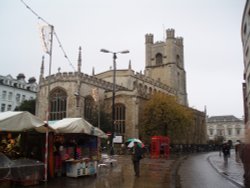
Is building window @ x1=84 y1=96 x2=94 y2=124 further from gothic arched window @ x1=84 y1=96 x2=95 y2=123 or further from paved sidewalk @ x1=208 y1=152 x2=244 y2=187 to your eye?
paved sidewalk @ x1=208 y1=152 x2=244 y2=187

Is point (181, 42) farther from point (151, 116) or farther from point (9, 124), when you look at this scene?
point (9, 124)

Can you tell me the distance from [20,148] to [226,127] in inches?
4029

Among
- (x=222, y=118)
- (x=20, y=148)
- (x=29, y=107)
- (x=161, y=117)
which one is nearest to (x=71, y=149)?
(x=20, y=148)

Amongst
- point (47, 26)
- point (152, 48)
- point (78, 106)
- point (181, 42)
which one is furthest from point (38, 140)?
point (181, 42)

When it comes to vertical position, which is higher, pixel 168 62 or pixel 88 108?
pixel 168 62

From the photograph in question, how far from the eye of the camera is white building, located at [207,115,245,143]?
101750mm

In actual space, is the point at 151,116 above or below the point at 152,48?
below

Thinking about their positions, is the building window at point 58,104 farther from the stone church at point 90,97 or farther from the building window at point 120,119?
the building window at point 120,119

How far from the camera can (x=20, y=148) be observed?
1191 centimetres

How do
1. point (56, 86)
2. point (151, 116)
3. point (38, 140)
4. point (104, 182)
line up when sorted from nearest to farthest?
point (104, 182)
point (38, 140)
point (151, 116)
point (56, 86)

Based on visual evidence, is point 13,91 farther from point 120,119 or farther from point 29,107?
point 120,119

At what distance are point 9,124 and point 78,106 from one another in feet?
99.5

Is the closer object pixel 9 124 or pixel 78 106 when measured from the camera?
pixel 9 124

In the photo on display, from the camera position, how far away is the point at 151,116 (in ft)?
133
